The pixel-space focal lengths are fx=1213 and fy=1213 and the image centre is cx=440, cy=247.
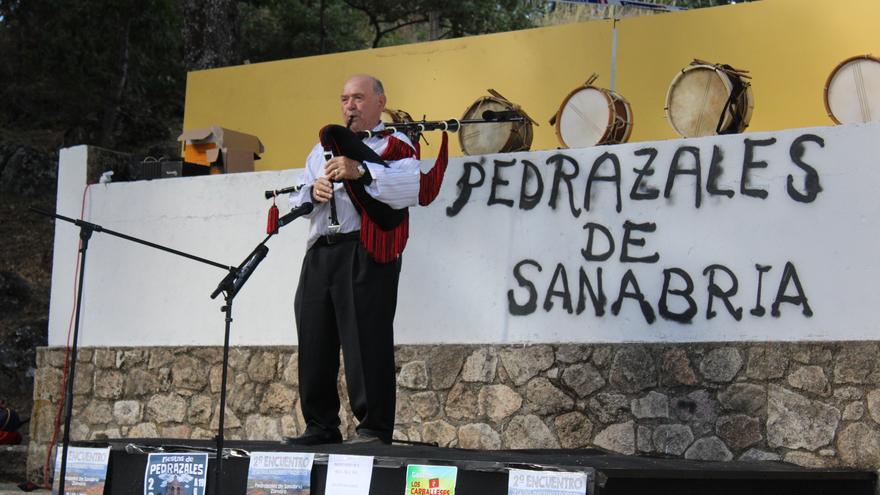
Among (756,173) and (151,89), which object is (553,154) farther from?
(151,89)

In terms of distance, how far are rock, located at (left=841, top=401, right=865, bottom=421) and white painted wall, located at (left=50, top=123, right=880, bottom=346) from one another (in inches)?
12.6

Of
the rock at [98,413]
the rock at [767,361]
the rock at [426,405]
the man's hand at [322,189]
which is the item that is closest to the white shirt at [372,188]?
the man's hand at [322,189]

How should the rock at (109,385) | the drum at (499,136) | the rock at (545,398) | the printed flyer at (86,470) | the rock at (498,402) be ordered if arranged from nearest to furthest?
1. the printed flyer at (86,470)
2. the rock at (545,398)
3. the rock at (498,402)
4. the drum at (499,136)
5. the rock at (109,385)

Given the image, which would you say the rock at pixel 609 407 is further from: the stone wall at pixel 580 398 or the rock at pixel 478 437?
the rock at pixel 478 437

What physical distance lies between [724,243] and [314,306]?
2.11m

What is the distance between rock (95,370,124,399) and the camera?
26.7 feet

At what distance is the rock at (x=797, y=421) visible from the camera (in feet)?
18.9

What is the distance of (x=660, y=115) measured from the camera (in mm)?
8484

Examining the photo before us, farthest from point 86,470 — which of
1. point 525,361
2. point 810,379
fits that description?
point 810,379

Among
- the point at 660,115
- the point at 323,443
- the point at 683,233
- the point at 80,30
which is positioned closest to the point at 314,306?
the point at 323,443

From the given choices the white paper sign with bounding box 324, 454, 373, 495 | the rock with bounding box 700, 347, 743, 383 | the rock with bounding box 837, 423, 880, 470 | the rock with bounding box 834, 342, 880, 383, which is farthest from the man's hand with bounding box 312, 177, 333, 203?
the rock with bounding box 837, 423, 880, 470

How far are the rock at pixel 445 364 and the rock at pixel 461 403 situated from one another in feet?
0.18

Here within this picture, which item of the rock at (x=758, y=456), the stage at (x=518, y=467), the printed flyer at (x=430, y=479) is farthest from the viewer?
the rock at (x=758, y=456)

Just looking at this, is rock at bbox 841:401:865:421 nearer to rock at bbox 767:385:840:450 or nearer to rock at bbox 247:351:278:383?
rock at bbox 767:385:840:450
